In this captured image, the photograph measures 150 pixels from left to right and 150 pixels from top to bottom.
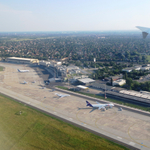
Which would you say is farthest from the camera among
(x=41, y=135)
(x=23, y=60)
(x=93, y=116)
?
(x=23, y=60)

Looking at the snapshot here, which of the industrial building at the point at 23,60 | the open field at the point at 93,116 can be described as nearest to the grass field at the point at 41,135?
the open field at the point at 93,116

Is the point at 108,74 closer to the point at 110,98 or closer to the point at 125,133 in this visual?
the point at 110,98

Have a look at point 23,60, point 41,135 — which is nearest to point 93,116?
point 41,135

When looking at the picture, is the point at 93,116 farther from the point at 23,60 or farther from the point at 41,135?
the point at 23,60

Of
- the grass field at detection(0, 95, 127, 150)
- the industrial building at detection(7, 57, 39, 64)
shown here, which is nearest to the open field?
the grass field at detection(0, 95, 127, 150)

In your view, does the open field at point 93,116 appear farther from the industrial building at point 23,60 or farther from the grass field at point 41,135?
the industrial building at point 23,60

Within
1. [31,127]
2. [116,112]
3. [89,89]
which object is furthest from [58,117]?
[89,89]
